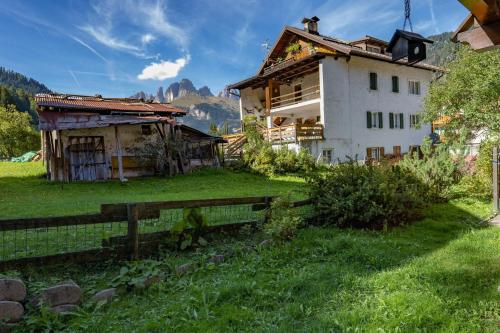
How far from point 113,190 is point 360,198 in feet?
35.8

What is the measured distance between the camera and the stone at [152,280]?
14.6 feet

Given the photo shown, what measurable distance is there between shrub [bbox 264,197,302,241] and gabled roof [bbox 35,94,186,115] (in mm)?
16521

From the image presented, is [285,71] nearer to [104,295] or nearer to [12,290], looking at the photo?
[104,295]

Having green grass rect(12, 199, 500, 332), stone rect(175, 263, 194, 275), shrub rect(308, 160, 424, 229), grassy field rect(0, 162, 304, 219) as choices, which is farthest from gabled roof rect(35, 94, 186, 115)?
stone rect(175, 263, 194, 275)

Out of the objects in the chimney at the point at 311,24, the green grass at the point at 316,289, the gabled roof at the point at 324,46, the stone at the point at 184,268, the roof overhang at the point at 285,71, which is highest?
the chimney at the point at 311,24

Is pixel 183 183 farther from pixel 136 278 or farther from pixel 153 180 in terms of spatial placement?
pixel 136 278

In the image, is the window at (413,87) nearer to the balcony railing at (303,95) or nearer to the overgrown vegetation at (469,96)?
the balcony railing at (303,95)

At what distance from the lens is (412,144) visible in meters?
30.0

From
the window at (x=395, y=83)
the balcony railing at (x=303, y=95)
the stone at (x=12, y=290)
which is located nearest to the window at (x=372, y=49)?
the window at (x=395, y=83)

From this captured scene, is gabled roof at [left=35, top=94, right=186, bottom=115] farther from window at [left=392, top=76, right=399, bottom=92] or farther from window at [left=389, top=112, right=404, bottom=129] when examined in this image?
window at [left=392, top=76, right=399, bottom=92]

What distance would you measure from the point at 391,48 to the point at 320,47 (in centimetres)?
2005

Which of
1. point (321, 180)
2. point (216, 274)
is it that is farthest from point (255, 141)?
point (216, 274)

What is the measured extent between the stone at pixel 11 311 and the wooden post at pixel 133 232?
1542mm

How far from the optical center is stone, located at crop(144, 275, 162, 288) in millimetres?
4456
